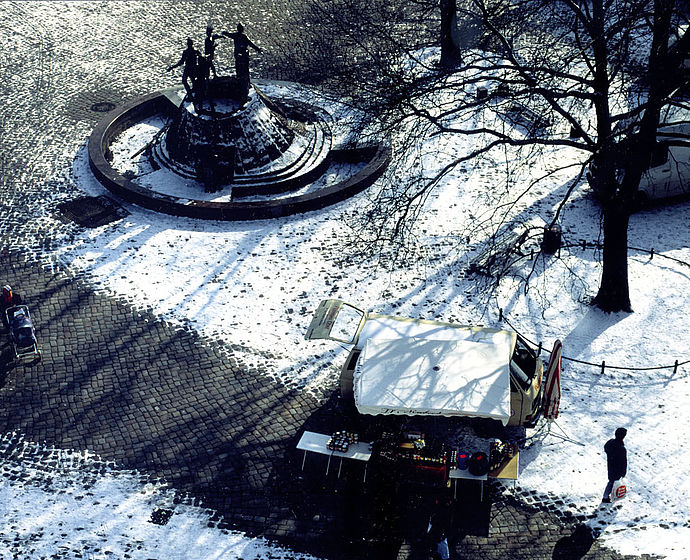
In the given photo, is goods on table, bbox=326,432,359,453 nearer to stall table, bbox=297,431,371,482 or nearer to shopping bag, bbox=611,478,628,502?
stall table, bbox=297,431,371,482

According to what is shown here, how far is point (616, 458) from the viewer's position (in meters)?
13.4

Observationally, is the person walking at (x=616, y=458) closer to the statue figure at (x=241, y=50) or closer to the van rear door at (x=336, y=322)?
the van rear door at (x=336, y=322)

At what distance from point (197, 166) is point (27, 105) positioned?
24.5 feet

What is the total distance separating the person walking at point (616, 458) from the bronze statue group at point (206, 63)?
13.0 m

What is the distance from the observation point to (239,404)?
51.7 ft

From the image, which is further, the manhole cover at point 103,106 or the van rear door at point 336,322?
the manhole cover at point 103,106

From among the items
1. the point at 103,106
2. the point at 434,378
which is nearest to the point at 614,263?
the point at 434,378

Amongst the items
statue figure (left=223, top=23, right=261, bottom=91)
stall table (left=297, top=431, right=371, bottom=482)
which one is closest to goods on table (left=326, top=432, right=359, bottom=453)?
stall table (left=297, top=431, right=371, bottom=482)

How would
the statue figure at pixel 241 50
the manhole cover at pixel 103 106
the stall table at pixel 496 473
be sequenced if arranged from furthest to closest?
the manhole cover at pixel 103 106 → the statue figure at pixel 241 50 → the stall table at pixel 496 473

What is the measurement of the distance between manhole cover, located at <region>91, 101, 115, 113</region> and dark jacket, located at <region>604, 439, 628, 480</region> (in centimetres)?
1842

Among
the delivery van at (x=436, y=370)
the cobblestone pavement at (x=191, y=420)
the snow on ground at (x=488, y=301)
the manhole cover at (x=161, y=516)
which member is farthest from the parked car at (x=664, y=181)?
the manhole cover at (x=161, y=516)

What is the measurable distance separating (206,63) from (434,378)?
11061 millimetres

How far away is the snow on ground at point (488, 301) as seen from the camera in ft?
46.8

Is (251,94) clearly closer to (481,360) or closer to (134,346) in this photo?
(134,346)
